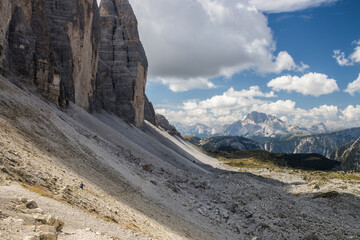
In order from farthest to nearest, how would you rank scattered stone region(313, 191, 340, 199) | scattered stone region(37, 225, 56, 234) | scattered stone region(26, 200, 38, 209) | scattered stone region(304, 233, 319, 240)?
scattered stone region(313, 191, 340, 199) → scattered stone region(304, 233, 319, 240) → scattered stone region(26, 200, 38, 209) → scattered stone region(37, 225, 56, 234)

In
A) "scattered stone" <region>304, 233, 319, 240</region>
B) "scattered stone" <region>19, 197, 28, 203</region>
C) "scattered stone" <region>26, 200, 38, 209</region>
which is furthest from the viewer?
"scattered stone" <region>304, 233, 319, 240</region>

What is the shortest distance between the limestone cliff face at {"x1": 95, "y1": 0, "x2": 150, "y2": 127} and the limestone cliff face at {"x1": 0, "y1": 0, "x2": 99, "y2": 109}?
74.4 ft

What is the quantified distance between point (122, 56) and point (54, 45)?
41.5 m

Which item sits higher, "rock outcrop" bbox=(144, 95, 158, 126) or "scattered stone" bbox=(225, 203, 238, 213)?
"rock outcrop" bbox=(144, 95, 158, 126)

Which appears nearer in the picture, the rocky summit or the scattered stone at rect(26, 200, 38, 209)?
the scattered stone at rect(26, 200, 38, 209)

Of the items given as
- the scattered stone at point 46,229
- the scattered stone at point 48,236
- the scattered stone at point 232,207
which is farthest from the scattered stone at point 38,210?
the scattered stone at point 232,207

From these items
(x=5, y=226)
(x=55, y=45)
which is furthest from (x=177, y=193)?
(x=55, y=45)

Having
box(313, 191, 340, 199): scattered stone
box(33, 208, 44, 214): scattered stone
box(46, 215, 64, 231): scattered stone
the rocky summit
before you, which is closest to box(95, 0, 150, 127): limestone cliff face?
the rocky summit

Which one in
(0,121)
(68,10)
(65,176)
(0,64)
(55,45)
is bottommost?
(65,176)

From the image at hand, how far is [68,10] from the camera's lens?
181ft

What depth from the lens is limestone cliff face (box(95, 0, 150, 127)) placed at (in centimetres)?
9206

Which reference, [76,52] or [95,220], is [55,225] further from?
[76,52]

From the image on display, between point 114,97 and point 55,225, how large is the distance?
3219 inches

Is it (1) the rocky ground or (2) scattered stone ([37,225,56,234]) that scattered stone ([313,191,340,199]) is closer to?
(1) the rocky ground
